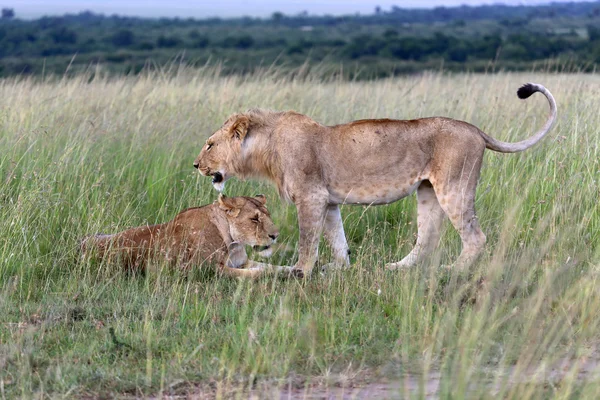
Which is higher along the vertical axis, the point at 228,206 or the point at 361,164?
the point at 361,164

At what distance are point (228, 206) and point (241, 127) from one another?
54 cm

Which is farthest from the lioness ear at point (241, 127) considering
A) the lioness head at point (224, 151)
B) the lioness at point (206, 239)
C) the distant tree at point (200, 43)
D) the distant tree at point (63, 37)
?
the distant tree at point (63, 37)

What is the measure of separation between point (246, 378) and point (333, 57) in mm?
33411

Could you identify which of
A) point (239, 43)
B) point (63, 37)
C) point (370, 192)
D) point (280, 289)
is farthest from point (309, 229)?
point (63, 37)

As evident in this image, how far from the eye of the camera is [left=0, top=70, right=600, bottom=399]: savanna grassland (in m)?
3.95

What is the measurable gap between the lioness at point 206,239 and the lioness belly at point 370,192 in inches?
18.3

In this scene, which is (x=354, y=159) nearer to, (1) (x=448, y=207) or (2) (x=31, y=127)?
(1) (x=448, y=207)

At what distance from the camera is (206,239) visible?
19.2 ft

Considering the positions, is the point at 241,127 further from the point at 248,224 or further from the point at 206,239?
the point at 206,239

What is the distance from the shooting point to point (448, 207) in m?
5.76

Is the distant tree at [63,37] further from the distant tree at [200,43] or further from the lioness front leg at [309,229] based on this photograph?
the lioness front leg at [309,229]

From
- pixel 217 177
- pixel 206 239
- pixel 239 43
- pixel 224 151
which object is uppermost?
pixel 224 151

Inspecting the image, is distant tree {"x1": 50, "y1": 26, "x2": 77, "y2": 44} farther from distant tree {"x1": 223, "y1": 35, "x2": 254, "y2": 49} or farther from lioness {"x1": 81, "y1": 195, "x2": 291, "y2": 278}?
lioness {"x1": 81, "y1": 195, "x2": 291, "y2": 278}

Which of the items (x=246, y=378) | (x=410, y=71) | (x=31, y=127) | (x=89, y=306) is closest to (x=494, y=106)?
(x=31, y=127)
